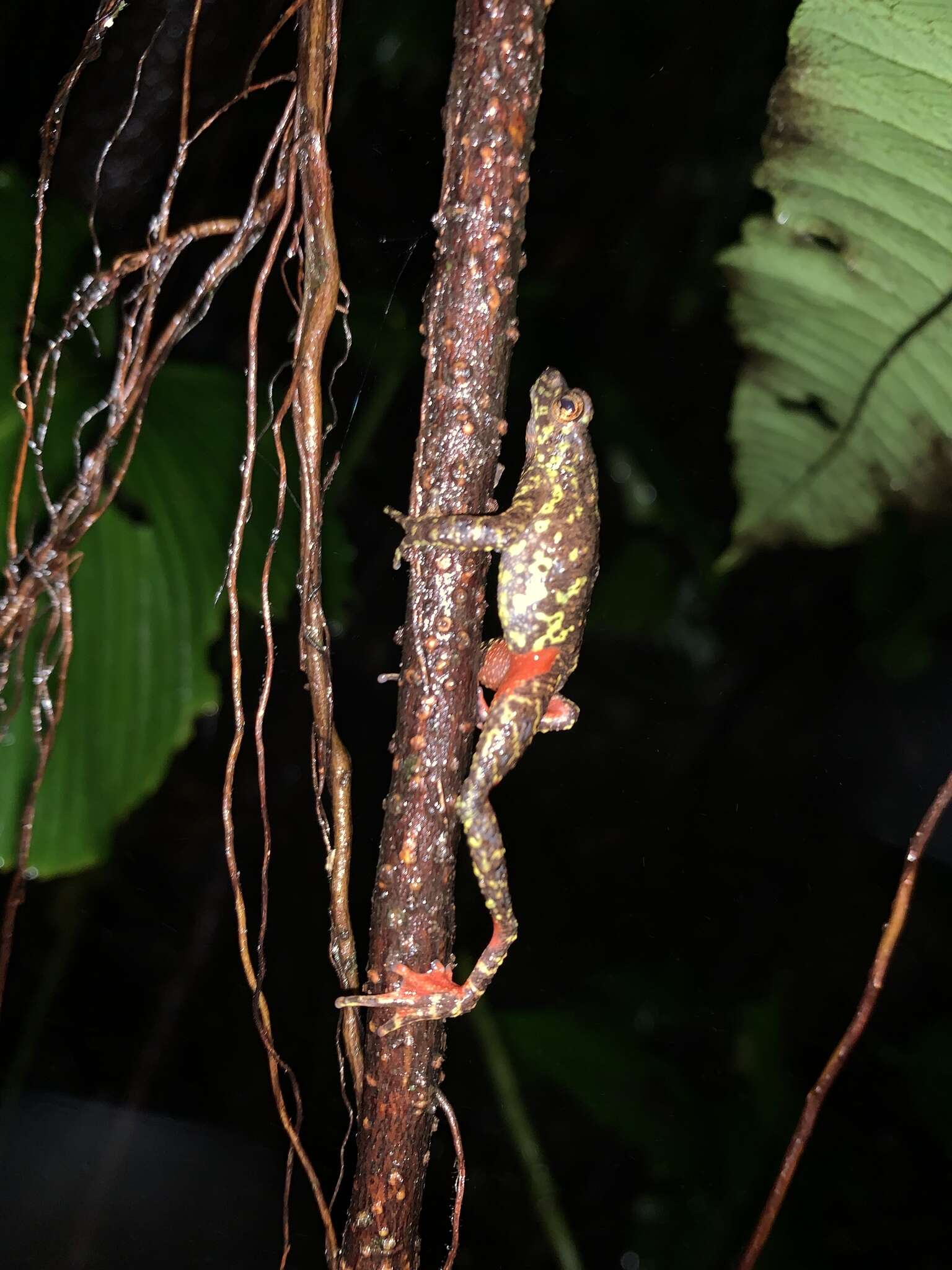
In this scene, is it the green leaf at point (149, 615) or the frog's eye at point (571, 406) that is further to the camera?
the green leaf at point (149, 615)

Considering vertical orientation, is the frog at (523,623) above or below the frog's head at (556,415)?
below

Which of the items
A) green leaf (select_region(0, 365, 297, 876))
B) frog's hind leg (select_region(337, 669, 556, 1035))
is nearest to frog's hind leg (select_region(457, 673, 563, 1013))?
frog's hind leg (select_region(337, 669, 556, 1035))

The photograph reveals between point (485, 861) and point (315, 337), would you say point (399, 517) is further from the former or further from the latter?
point (485, 861)

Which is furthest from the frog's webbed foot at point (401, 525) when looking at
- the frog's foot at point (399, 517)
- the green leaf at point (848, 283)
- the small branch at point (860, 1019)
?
the small branch at point (860, 1019)

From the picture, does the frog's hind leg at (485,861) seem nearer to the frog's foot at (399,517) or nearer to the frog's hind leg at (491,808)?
the frog's hind leg at (491,808)

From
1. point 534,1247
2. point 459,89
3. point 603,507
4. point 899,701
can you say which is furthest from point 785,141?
point 534,1247

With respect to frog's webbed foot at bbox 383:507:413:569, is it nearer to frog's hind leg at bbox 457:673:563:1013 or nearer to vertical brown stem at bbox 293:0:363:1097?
vertical brown stem at bbox 293:0:363:1097

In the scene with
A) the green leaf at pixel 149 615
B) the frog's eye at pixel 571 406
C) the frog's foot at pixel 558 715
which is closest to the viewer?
the frog's eye at pixel 571 406
